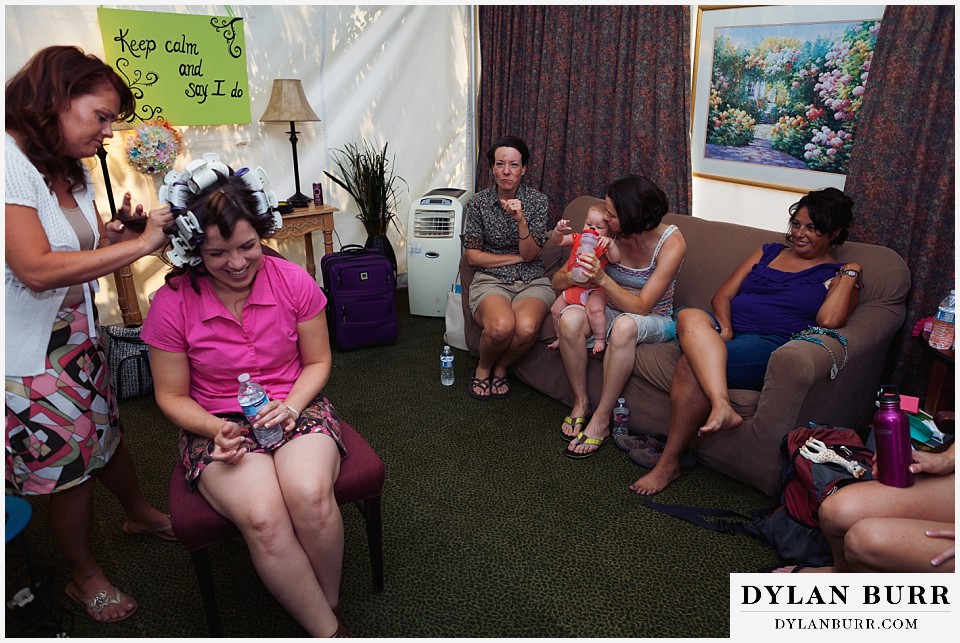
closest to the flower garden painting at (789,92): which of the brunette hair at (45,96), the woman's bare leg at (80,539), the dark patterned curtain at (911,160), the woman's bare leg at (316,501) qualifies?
the dark patterned curtain at (911,160)

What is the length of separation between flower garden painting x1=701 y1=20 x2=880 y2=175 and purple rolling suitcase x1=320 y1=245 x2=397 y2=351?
1.84m

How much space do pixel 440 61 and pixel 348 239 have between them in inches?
55.3

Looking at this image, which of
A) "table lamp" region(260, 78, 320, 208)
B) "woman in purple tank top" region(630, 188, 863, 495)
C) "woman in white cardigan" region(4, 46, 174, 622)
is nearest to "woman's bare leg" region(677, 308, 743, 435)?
"woman in purple tank top" region(630, 188, 863, 495)

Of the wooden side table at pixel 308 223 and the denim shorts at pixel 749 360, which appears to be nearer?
the denim shorts at pixel 749 360

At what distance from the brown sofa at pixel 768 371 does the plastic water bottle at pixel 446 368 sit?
443 mm

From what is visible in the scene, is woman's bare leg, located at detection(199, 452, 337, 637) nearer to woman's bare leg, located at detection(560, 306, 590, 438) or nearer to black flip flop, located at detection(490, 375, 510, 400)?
woman's bare leg, located at detection(560, 306, 590, 438)

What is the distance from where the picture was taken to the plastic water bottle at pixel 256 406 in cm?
159

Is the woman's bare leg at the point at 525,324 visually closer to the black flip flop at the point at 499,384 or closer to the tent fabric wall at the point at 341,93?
the black flip flop at the point at 499,384

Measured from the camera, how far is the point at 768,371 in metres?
2.16

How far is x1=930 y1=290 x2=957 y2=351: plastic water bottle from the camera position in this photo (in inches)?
81.8

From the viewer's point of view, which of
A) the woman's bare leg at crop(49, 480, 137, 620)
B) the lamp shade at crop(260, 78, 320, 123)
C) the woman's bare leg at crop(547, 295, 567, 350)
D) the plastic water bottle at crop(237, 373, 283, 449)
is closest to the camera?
the plastic water bottle at crop(237, 373, 283, 449)

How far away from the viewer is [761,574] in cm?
185

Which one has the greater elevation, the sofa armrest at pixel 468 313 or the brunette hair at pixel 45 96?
the brunette hair at pixel 45 96

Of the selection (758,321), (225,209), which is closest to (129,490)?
(225,209)
